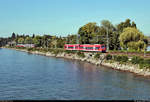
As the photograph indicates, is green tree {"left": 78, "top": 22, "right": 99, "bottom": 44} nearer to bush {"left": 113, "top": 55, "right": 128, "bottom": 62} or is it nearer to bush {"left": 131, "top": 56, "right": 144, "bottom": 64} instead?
bush {"left": 113, "top": 55, "right": 128, "bottom": 62}

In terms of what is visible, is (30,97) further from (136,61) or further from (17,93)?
(136,61)

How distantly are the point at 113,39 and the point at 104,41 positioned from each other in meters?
9.60

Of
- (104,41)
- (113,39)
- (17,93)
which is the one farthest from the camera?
(104,41)

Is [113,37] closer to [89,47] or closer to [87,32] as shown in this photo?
[89,47]

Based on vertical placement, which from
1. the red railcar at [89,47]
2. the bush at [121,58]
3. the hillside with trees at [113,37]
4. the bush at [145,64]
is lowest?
the bush at [145,64]

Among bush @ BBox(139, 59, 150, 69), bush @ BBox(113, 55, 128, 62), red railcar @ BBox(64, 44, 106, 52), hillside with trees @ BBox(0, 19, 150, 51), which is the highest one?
hillside with trees @ BBox(0, 19, 150, 51)

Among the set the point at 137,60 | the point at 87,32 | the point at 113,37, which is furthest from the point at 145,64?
the point at 87,32

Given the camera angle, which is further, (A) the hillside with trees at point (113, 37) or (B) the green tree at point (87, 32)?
(B) the green tree at point (87, 32)

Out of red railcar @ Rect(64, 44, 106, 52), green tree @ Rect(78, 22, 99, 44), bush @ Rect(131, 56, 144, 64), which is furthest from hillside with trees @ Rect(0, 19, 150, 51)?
bush @ Rect(131, 56, 144, 64)

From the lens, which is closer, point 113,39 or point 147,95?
point 147,95

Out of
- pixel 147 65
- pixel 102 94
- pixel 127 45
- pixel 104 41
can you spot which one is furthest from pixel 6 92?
pixel 104 41

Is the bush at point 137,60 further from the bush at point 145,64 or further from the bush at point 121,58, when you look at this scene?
the bush at point 121,58

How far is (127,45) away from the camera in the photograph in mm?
77625

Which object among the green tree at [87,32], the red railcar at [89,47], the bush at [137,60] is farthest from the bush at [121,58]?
the green tree at [87,32]
